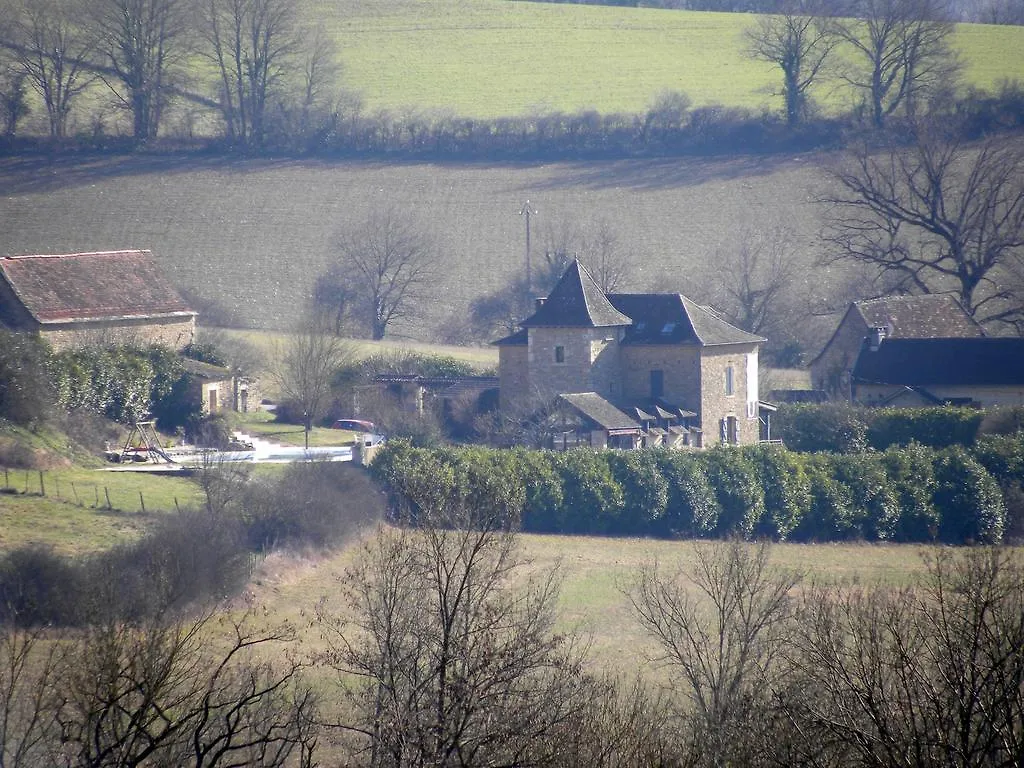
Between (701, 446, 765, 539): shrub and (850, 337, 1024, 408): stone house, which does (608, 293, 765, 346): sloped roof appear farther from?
(701, 446, 765, 539): shrub

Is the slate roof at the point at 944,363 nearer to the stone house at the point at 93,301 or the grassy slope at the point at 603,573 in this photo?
the grassy slope at the point at 603,573

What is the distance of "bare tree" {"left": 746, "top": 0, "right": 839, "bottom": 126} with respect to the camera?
7644 centimetres

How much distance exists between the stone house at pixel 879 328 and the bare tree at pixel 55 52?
4328cm

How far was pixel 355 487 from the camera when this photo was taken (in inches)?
1203

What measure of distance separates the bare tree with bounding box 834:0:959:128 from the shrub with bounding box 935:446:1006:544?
42.3 m

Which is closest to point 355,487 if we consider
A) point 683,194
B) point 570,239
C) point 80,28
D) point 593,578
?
point 593,578

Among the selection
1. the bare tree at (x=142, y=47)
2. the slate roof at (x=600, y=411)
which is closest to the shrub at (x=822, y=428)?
the slate roof at (x=600, y=411)

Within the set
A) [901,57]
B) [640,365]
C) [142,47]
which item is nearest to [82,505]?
[640,365]

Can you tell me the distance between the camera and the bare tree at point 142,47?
71.4 meters

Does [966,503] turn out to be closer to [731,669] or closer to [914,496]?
[914,496]

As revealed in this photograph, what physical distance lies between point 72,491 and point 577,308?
60.1ft

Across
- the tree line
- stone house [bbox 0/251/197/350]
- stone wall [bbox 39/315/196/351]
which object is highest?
the tree line

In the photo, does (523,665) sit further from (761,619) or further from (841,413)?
(841,413)

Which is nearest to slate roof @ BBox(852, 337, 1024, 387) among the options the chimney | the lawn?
the chimney
